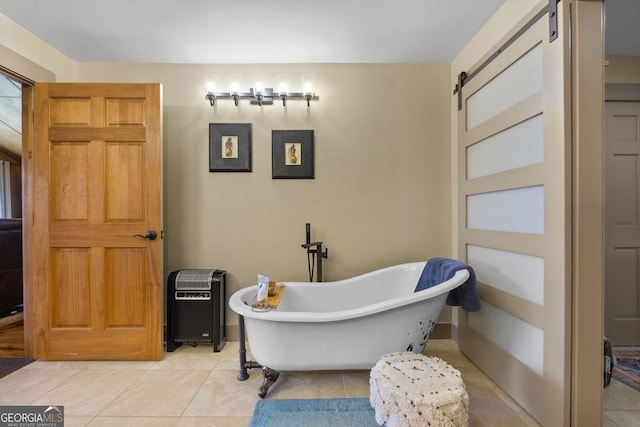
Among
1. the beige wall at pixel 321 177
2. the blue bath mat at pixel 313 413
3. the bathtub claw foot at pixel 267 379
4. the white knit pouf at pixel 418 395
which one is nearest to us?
the white knit pouf at pixel 418 395

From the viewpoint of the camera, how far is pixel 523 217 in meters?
1.66

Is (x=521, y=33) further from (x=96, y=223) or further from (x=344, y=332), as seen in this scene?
(x=96, y=223)

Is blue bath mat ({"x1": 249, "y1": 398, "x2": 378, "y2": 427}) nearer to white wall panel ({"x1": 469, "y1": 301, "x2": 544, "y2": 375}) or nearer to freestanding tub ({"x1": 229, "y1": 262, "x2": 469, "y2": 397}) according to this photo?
freestanding tub ({"x1": 229, "y1": 262, "x2": 469, "y2": 397})

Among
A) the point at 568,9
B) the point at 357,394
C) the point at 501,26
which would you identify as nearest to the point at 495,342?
the point at 357,394

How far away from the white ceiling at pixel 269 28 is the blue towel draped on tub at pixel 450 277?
A: 1.71 meters

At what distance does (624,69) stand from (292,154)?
2884 millimetres

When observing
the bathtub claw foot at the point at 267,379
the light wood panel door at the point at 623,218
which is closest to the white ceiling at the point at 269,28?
the light wood panel door at the point at 623,218

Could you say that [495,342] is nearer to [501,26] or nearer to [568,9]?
[568,9]

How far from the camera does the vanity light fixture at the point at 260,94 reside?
2.49 meters

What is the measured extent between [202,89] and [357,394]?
8.84 feet

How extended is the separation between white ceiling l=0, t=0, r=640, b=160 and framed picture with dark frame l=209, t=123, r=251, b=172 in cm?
59

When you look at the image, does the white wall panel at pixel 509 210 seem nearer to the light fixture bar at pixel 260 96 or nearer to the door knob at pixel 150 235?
the light fixture bar at pixel 260 96

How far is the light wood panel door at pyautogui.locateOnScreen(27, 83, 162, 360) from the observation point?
2.21 metres

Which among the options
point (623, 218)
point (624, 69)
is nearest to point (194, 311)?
point (623, 218)
